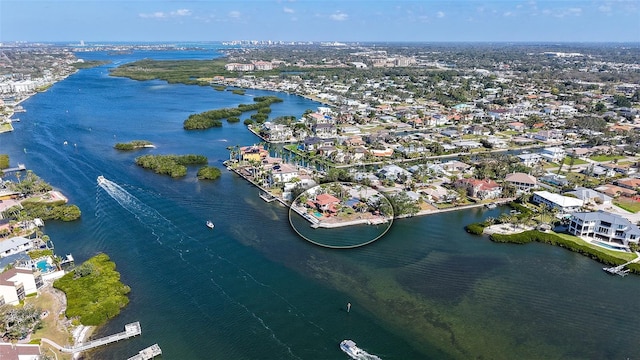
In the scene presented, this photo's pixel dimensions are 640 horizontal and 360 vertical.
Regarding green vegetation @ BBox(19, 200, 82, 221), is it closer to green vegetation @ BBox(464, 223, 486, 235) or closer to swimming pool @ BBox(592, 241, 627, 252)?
green vegetation @ BBox(464, 223, 486, 235)

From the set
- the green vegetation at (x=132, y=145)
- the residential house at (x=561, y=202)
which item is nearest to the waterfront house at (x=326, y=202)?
the residential house at (x=561, y=202)

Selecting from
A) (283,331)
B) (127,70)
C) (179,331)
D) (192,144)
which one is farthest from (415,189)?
(127,70)

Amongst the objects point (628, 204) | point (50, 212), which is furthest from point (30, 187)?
point (628, 204)

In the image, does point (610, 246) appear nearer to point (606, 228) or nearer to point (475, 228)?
point (606, 228)

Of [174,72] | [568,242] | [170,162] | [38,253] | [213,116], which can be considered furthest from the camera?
[174,72]

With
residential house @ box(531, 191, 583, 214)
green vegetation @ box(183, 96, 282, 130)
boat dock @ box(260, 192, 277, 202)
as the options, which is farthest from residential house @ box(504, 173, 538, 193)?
green vegetation @ box(183, 96, 282, 130)

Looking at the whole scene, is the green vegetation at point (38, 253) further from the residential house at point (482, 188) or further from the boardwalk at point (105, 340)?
the residential house at point (482, 188)

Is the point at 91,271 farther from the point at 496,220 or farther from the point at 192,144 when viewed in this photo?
the point at 192,144
